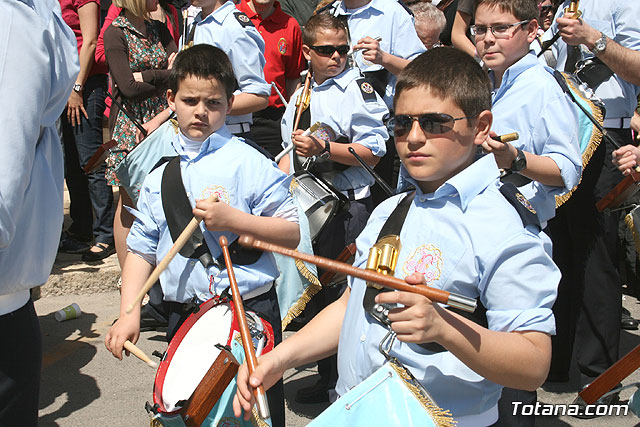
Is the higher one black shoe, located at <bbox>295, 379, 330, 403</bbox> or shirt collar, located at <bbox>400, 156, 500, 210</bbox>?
shirt collar, located at <bbox>400, 156, 500, 210</bbox>

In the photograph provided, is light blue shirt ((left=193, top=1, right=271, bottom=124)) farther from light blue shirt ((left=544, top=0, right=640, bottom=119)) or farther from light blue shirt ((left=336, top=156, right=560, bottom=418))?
light blue shirt ((left=336, top=156, right=560, bottom=418))

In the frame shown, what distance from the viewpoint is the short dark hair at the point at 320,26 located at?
4.59 metres

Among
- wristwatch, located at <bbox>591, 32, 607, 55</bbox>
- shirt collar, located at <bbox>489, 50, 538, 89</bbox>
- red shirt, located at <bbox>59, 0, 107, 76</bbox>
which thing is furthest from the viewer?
red shirt, located at <bbox>59, 0, 107, 76</bbox>

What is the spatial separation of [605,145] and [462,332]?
299 centimetres

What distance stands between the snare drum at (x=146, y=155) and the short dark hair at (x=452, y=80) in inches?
102

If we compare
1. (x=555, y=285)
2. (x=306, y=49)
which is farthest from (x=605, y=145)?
(x=555, y=285)

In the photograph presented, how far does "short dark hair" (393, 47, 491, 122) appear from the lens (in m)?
2.24

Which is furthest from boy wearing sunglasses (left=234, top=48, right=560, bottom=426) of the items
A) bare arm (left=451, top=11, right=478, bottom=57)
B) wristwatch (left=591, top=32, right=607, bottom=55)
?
bare arm (left=451, top=11, right=478, bottom=57)

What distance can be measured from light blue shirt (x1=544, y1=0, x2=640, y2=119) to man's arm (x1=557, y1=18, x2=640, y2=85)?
162 mm

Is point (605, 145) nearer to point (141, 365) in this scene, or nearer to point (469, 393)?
point (469, 393)

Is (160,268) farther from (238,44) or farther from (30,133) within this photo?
(238,44)

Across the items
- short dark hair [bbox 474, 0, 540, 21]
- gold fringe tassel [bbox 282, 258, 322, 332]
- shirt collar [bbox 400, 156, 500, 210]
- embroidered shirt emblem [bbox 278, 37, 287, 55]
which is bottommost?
gold fringe tassel [bbox 282, 258, 322, 332]

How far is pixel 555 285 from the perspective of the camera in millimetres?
2023

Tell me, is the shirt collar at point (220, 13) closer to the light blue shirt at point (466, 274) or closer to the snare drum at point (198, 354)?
the snare drum at point (198, 354)
